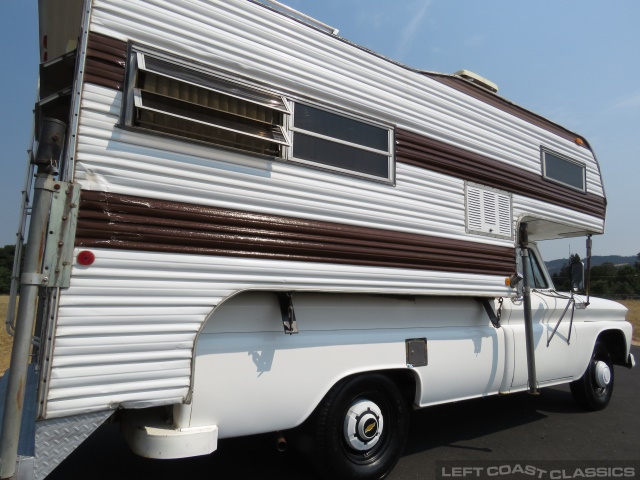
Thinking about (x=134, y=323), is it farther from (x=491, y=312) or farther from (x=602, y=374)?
(x=602, y=374)

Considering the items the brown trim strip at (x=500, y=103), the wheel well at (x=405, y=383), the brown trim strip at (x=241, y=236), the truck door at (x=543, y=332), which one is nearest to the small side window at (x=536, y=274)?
the truck door at (x=543, y=332)

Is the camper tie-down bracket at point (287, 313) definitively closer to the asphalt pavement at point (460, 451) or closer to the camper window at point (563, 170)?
the asphalt pavement at point (460, 451)

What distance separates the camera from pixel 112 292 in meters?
2.57

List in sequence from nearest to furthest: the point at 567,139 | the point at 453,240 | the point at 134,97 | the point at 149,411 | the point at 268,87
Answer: the point at 134,97
the point at 149,411
the point at 268,87
the point at 453,240
the point at 567,139

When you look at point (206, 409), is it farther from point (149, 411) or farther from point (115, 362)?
point (115, 362)

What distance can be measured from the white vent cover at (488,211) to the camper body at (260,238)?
0.9 inches

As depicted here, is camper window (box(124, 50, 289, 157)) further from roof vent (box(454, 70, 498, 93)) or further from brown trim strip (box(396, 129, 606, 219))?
roof vent (box(454, 70, 498, 93))

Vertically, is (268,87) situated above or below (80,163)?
above

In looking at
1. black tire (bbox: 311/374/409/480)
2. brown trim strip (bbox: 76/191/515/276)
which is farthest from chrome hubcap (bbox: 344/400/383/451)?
brown trim strip (bbox: 76/191/515/276)

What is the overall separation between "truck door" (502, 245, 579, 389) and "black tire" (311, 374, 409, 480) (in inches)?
57.9

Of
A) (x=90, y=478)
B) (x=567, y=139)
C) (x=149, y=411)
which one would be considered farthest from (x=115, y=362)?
(x=567, y=139)

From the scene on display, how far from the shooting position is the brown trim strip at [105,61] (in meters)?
2.66

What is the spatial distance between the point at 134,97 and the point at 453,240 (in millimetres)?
2721

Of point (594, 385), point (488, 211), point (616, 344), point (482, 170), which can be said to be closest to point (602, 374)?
point (594, 385)
